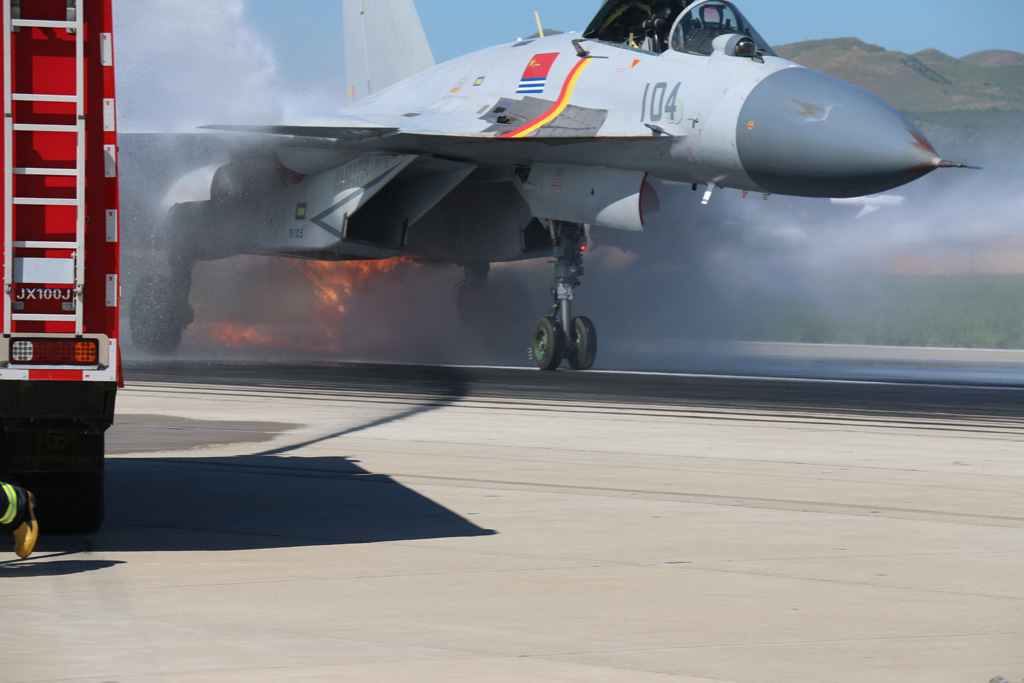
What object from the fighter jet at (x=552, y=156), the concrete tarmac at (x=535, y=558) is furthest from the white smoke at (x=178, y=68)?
the concrete tarmac at (x=535, y=558)

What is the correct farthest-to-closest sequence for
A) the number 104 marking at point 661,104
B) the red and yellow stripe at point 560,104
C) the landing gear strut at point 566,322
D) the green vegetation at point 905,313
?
1. the green vegetation at point 905,313
2. the landing gear strut at point 566,322
3. the red and yellow stripe at point 560,104
4. the number 104 marking at point 661,104

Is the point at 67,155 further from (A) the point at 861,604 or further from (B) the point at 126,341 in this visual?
(B) the point at 126,341

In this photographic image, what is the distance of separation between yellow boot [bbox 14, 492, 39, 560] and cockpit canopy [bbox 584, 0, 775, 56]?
1270 cm

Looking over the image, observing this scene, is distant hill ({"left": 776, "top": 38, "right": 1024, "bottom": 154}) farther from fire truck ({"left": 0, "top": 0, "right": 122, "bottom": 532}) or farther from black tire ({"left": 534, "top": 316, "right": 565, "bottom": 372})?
fire truck ({"left": 0, "top": 0, "right": 122, "bottom": 532})

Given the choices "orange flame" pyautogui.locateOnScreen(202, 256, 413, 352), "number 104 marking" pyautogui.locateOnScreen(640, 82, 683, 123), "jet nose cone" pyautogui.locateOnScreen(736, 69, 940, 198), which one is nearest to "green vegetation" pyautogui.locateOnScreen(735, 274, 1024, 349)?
"orange flame" pyautogui.locateOnScreen(202, 256, 413, 352)

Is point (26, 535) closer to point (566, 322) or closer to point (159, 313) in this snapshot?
point (566, 322)

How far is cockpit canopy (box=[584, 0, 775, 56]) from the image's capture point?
17.1 meters

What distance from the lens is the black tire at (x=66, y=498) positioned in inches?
247

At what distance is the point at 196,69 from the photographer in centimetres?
2183

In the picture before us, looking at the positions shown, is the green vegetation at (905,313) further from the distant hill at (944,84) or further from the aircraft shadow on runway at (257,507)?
the distant hill at (944,84)

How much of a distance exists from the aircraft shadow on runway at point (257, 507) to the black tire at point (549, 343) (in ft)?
32.2

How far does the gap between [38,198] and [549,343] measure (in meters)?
14.3

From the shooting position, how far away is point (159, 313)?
23031mm

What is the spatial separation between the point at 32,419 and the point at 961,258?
3197 inches
